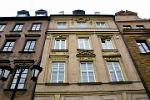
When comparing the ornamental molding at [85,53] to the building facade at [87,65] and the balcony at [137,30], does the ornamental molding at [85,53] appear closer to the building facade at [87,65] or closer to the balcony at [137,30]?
the building facade at [87,65]

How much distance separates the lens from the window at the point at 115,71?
12.7 m

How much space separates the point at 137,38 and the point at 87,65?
18.4 ft

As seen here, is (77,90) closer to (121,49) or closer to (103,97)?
(103,97)

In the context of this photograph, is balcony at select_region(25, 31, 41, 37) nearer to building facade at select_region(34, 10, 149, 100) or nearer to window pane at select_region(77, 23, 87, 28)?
building facade at select_region(34, 10, 149, 100)

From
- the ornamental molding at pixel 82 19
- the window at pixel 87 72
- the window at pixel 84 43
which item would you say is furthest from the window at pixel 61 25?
the window at pixel 87 72

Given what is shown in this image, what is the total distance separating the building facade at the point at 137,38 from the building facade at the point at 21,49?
7.06m

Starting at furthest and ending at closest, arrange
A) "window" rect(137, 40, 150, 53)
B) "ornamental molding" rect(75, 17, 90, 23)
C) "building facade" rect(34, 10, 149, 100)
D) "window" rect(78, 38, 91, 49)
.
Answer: "ornamental molding" rect(75, 17, 90, 23) < "window" rect(78, 38, 91, 49) < "window" rect(137, 40, 150, 53) < "building facade" rect(34, 10, 149, 100)

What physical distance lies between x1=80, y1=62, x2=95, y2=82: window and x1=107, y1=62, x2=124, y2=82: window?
1.26 metres

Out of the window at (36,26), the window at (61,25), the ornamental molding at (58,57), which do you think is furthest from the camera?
the window at (61,25)

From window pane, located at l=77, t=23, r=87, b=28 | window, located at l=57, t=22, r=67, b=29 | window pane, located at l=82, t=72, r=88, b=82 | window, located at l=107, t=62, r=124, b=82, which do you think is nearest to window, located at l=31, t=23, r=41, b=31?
window, located at l=57, t=22, r=67, b=29

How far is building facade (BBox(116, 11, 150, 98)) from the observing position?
13180 mm

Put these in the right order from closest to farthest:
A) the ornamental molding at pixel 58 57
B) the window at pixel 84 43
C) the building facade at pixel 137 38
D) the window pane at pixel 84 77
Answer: the window pane at pixel 84 77 → the building facade at pixel 137 38 → the ornamental molding at pixel 58 57 → the window at pixel 84 43

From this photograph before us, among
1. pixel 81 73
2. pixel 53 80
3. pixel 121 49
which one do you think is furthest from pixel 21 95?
pixel 121 49

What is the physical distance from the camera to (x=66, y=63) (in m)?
13.8
